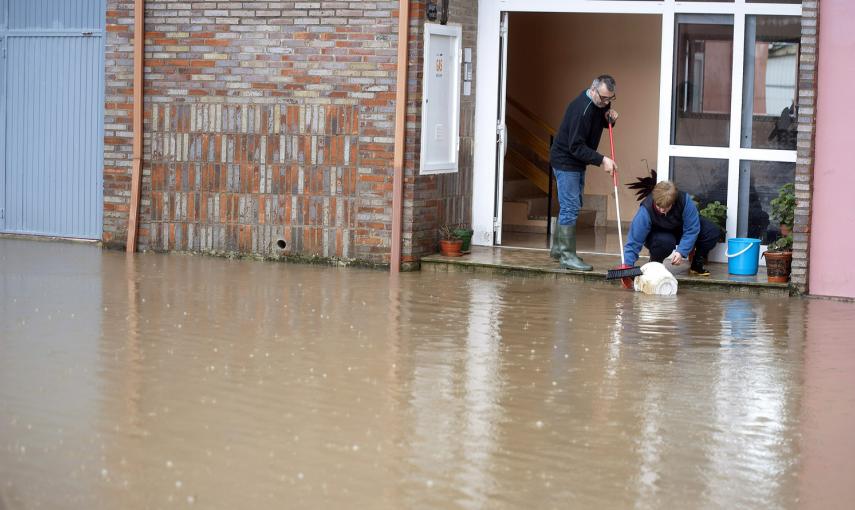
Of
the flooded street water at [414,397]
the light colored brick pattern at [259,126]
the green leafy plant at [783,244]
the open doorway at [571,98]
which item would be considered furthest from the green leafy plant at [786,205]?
the open doorway at [571,98]

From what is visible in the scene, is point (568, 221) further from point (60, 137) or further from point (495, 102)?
point (60, 137)

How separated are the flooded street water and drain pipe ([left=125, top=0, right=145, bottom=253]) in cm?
211

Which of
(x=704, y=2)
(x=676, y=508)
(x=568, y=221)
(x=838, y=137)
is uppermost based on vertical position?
(x=704, y=2)

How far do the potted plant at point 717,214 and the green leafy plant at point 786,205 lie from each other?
0.59m

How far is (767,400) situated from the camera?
7.75m

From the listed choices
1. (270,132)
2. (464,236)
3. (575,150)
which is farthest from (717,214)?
(270,132)

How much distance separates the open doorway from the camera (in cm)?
1733

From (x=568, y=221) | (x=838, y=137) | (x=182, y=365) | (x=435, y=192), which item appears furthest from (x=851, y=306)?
(x=182, y=365)

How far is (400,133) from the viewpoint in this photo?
13.0 m

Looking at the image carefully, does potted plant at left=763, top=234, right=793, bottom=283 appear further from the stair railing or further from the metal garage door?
the metal garage door

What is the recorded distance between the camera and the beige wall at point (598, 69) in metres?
17.4

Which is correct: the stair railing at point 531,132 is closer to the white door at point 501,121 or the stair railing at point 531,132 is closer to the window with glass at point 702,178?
the white door at point 501,121

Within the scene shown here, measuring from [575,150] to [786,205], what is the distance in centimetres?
201

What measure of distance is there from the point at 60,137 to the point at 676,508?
10890 millimetres
